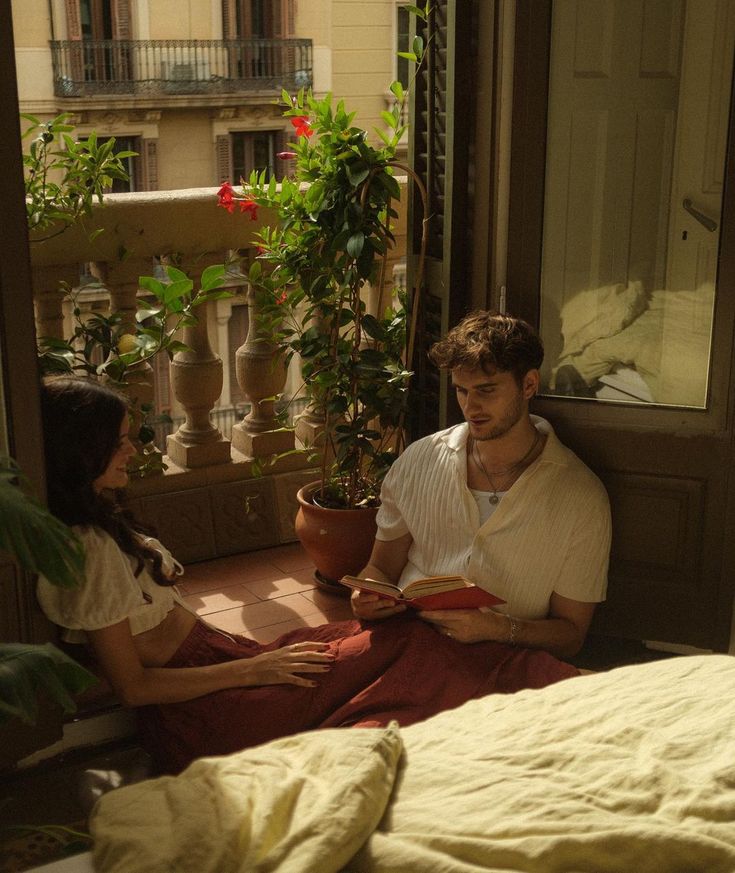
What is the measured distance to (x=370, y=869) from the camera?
1.34 m

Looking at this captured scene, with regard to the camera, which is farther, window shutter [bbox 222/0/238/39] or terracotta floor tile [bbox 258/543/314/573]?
window shutter [bbox 222/0/238/39]

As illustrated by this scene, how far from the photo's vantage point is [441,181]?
3.20 metres

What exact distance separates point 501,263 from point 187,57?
1171 cm

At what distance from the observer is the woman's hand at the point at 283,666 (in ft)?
8.04

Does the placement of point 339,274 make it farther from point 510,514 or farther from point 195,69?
point 195,69

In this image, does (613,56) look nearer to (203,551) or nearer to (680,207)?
(680,207)

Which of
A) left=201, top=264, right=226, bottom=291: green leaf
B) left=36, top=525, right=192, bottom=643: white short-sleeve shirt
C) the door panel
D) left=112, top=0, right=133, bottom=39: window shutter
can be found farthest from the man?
left=112, top=0, right=133, bottom=39: window shutter

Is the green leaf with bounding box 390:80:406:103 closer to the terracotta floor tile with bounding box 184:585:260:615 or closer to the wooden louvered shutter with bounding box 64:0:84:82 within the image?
the terracotta floor tile with bounding box 184:585:260:615

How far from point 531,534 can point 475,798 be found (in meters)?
1.25

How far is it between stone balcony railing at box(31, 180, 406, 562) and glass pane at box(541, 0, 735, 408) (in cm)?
85

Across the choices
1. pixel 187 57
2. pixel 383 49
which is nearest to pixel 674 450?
pixel 187 57

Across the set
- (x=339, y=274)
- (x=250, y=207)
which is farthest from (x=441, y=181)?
(x=250, y=207)

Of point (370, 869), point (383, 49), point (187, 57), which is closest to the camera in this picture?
point (370, 869)

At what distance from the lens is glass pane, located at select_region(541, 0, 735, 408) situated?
281 centimetres
